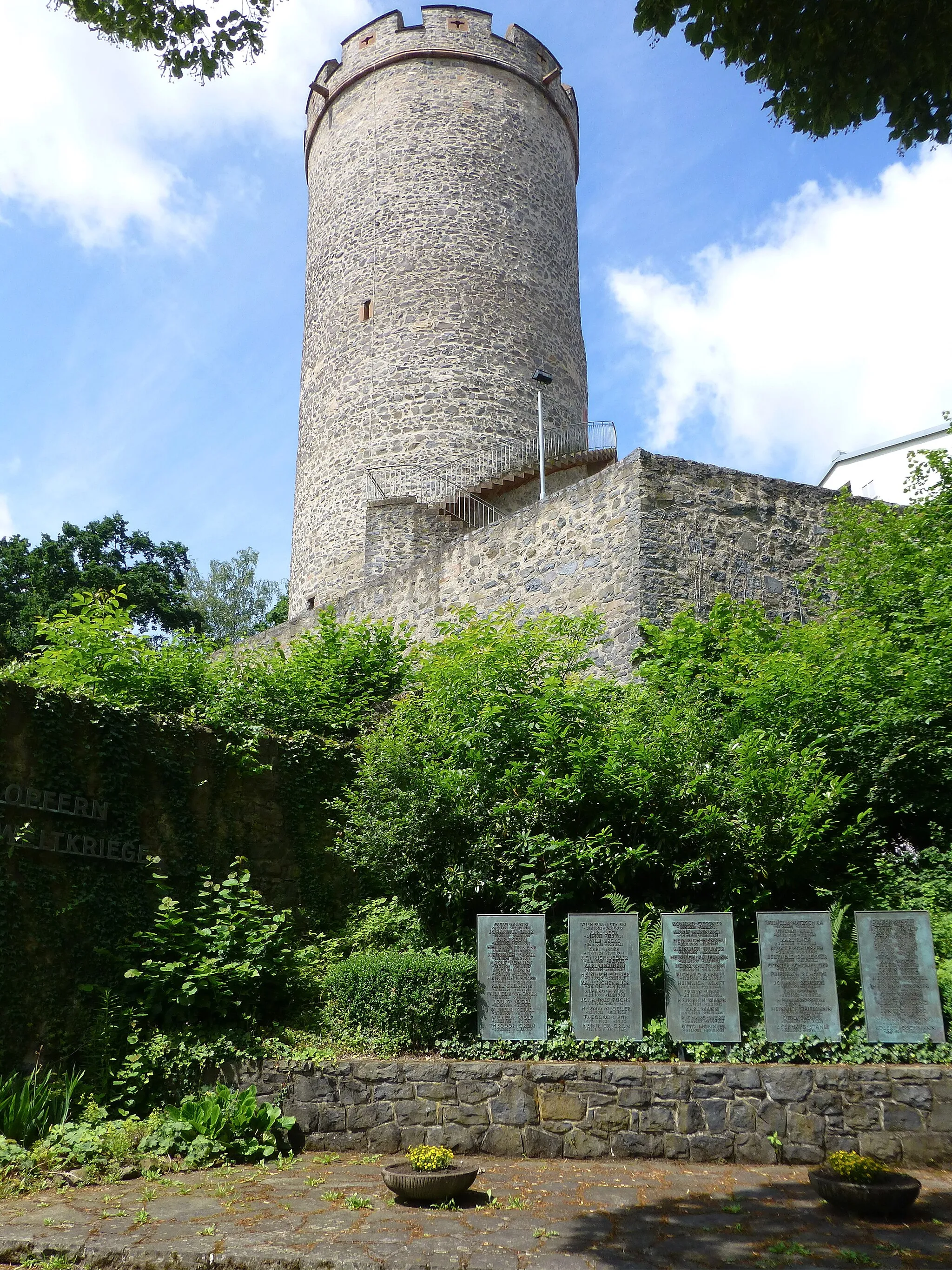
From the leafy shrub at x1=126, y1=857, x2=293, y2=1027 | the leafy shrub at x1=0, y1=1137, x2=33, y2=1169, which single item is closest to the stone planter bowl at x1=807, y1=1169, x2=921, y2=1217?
the leafy shrub at x1=126, y1=857, x2=293, y2=1027

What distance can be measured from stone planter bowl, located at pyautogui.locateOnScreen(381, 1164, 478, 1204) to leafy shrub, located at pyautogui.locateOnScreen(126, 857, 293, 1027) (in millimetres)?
2192

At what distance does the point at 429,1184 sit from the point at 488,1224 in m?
0.38

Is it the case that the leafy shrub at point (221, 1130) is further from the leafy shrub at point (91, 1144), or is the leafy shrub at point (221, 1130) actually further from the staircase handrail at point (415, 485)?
the staircase handrail at point (415, 485)

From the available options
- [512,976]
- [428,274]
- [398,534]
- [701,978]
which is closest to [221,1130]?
[512,976]

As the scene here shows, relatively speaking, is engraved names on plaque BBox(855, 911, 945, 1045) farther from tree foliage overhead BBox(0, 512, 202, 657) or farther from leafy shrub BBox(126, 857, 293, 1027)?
tree foliage overhead BBox(0, 512, 202, 657)

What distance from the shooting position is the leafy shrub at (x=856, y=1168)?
495 cm

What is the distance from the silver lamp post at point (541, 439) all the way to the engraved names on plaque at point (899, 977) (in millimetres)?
7876

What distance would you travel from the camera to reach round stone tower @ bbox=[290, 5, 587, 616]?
1755 centimetres

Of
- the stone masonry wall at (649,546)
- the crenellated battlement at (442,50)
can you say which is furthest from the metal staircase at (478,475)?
the crenellated battlement at (442,50)

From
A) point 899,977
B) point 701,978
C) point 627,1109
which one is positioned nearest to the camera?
point 627,1109

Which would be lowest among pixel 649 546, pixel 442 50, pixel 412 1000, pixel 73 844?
pixel 412 1000

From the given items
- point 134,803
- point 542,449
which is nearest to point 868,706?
point 134,803

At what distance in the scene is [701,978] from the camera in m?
6.50

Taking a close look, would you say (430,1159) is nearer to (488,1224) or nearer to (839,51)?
(488,1224)
